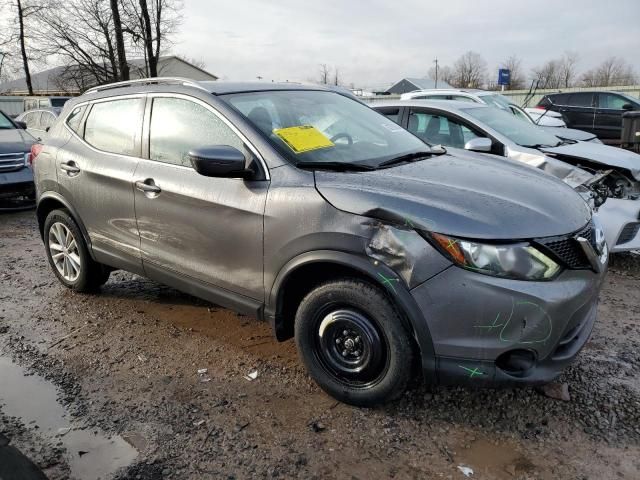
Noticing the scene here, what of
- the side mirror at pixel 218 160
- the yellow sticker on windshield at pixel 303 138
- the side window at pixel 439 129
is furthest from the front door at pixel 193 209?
the side window at pixel 439 129

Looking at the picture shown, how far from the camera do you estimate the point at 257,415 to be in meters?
2.79

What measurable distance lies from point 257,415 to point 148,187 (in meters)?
1.63

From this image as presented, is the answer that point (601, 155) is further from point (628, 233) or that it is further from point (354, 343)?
point (354, 343)

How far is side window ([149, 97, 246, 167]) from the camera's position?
3.12 meters

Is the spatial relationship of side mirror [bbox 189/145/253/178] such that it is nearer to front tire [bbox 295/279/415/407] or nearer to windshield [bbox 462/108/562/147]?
front tire [bbox 295/279/415/407]

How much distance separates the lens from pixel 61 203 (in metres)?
4.25

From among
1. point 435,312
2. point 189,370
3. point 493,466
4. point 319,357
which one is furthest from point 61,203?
point 493,466

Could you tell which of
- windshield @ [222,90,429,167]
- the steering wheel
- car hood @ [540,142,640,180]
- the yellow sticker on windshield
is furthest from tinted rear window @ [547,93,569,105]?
the yellow sticker on windshield

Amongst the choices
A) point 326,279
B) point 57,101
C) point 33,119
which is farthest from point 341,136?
point 57,101

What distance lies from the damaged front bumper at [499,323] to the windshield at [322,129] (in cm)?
100

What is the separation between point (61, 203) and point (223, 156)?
2.20m

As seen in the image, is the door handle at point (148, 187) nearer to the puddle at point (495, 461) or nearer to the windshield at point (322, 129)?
the windshield at point (322, 129)

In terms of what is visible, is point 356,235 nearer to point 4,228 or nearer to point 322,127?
point 322,127

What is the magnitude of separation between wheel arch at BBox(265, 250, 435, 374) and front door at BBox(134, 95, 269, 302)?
0.49ft
